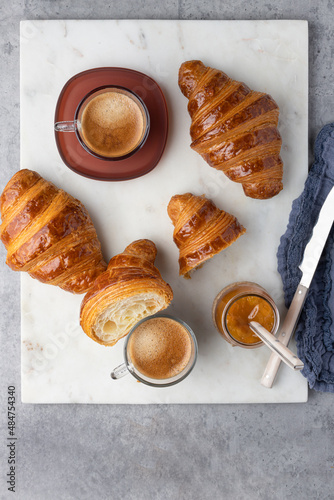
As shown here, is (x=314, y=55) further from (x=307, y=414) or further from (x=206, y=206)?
(x=307, y=414)

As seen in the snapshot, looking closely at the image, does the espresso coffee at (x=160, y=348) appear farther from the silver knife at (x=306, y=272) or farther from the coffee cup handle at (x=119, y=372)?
the silver knife at (x=306, y=272)

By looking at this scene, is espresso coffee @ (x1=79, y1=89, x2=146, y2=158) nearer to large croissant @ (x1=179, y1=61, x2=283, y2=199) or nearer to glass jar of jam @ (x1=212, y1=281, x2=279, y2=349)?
large croissant @ (x1=179, y1=61, x2=283, y2=199)

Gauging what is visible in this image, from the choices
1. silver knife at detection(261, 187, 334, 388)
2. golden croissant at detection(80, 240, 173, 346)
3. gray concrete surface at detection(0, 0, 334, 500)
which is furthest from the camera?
gray concrete surface at detection(0, 0, 334, 500)

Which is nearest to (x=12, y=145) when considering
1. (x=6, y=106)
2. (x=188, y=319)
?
(x=6, y=106)

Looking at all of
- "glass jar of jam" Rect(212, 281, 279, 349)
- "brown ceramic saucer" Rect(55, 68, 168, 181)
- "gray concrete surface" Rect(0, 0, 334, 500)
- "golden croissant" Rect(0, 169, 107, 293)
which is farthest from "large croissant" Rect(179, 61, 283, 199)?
"gray concrete surface" Rect(0, 0, 334, 500)

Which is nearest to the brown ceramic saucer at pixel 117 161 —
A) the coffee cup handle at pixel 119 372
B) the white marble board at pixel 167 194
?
the white marble board at pixel 167 194
